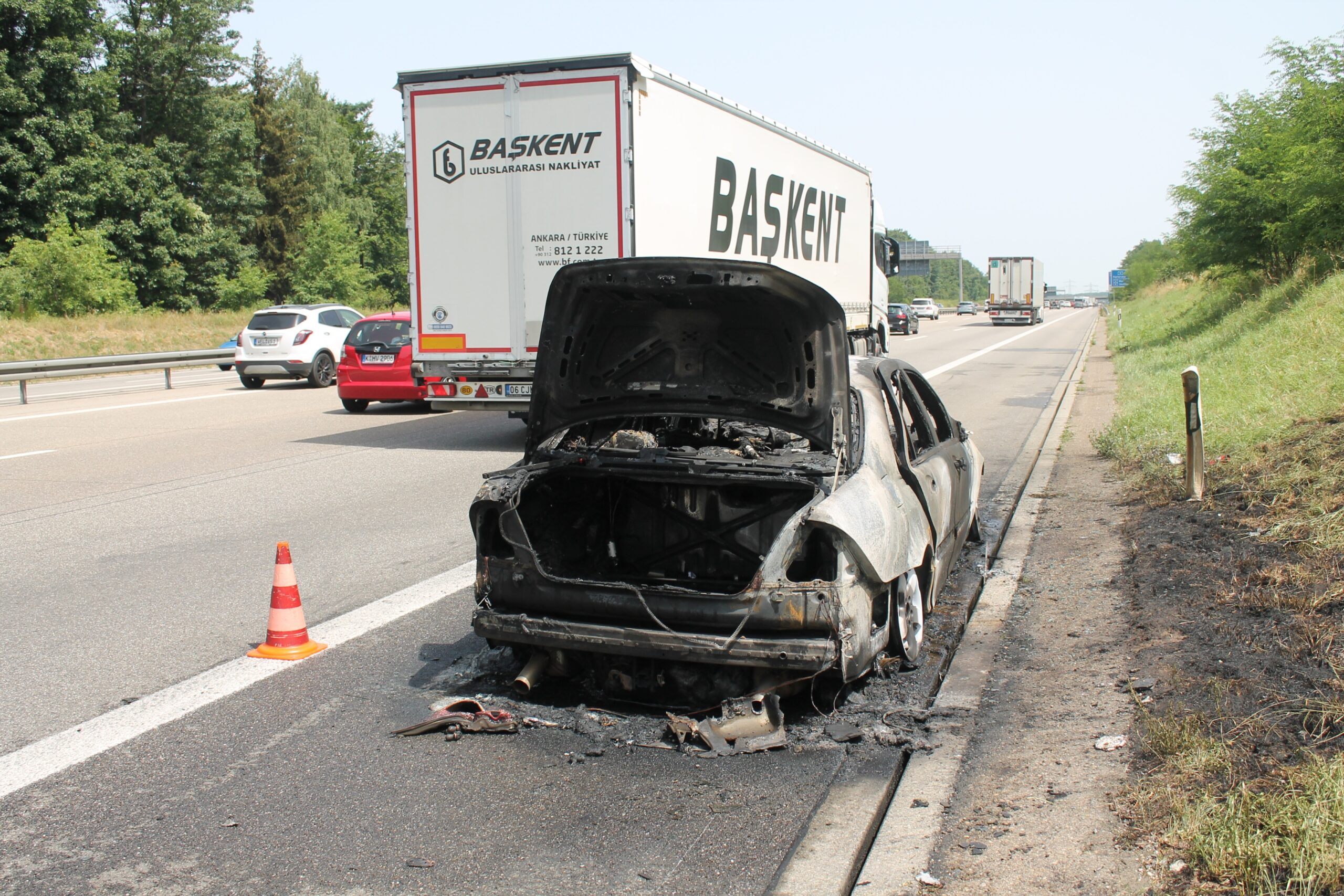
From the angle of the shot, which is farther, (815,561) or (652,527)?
(652,527)

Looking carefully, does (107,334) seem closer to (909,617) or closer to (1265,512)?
(1265,512)

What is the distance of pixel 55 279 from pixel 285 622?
38.2 m

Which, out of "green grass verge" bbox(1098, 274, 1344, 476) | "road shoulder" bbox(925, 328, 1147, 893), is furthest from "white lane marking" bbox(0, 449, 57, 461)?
"green grass verge" bbox(1098, 274, 1344, 476)

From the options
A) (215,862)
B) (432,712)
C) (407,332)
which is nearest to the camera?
(215,862)

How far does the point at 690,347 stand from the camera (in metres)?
5.45

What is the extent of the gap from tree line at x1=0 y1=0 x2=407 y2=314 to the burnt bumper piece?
37.5 m

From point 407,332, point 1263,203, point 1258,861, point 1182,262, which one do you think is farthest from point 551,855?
point 1182,262

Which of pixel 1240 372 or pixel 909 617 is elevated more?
pixel 1240 372

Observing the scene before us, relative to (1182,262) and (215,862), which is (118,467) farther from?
(1182,262)

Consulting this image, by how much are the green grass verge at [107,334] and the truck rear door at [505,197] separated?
21.3m

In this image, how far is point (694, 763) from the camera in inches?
169

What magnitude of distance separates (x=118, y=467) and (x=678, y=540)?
8.38 meters

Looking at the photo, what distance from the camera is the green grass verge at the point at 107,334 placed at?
1253 inches

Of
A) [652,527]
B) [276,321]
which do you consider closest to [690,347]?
[652,527]
